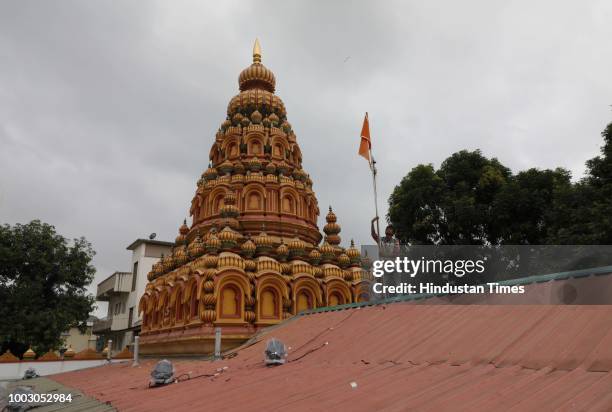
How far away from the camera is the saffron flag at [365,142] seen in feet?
44.9

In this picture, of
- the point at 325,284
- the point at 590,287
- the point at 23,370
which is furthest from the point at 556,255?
the point at 23,370

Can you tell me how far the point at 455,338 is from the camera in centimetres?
665

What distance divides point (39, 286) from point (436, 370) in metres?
26.5

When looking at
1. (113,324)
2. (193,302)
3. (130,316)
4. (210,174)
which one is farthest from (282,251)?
(113,324)

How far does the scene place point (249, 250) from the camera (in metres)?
18.6

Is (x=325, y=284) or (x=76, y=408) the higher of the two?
(x=325, y=284)

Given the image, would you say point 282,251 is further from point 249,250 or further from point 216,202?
point 216,202

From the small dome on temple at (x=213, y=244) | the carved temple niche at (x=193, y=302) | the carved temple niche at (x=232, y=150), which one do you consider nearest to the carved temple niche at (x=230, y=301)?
the carved temple niche at (x=193, y=302)

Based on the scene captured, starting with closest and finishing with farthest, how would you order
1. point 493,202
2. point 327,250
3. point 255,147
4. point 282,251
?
1. point 282,251
2. point 327,250
3. point 493,202
4. point 255,147

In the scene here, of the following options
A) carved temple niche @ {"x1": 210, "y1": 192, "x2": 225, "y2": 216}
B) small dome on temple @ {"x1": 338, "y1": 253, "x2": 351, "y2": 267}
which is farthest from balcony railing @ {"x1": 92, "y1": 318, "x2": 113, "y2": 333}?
small dome on temple @ {"x1": 338, "y1": 253, "x2": 351, "y2": 267}

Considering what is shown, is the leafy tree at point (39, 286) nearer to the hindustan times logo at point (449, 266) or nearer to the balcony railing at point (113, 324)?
the balcony railing at point (113, 324)

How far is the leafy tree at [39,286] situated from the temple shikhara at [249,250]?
7.52 meters

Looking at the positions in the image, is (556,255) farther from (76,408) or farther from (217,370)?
(76,408)

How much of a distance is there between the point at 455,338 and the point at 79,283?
26952mm
